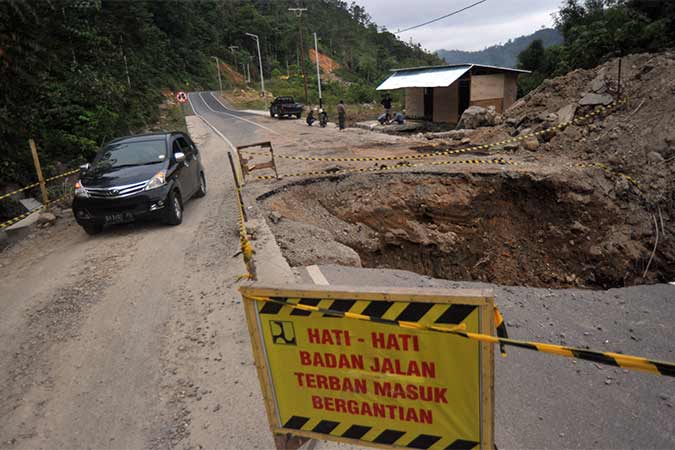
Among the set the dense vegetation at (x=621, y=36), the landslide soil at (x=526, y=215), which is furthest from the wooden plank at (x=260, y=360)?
the dense vegetation at (x=621, y=36)

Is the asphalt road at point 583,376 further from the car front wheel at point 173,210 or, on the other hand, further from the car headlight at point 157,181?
the car headlight at point 157,181

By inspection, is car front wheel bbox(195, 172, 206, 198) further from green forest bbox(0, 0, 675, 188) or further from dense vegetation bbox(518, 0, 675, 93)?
dense vegetation bbox(518, 0, 675, 93)

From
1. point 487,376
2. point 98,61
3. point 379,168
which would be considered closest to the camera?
point 487,376

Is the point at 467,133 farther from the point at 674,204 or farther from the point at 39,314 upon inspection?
the point at 39,314

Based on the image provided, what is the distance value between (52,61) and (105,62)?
20.8 ft

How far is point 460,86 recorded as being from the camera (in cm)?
2780

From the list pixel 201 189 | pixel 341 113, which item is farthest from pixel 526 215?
pixel 341 113

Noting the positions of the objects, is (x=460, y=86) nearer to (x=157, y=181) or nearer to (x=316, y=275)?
(x=157, y=181)

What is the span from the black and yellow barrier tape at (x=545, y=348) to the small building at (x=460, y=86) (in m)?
24.1

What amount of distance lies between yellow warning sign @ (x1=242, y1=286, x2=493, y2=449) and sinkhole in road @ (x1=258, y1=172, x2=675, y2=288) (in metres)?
7.10

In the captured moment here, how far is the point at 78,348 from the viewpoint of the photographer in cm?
504

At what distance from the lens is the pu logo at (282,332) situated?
9.39 feet

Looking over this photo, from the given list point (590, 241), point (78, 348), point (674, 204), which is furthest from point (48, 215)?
point (674, 204)

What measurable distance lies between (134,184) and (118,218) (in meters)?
0.70
